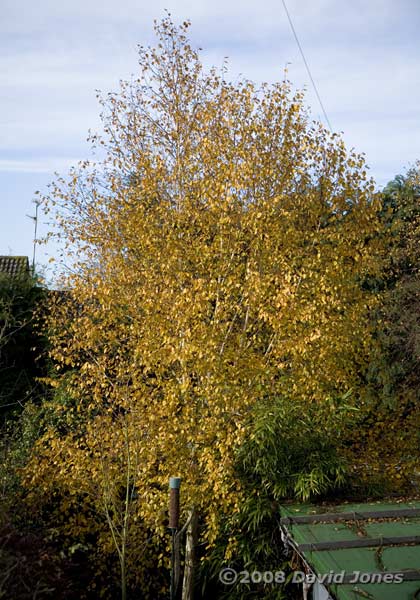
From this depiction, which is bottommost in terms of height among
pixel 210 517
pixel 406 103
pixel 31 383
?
pixel 210 517

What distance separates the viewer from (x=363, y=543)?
4484 mm

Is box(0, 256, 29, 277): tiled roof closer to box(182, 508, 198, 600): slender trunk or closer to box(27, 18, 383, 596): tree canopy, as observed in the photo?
box(27, 18, 383, 596): tree canopy

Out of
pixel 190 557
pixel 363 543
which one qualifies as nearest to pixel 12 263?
pixel 190 557

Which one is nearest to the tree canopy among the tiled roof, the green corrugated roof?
the green corrugated roof

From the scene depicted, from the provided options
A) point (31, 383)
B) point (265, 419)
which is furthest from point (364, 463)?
point (31, 383)

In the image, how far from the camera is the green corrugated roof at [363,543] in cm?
390

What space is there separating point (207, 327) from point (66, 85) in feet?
10.7

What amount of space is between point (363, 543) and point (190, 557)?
9.13 feet

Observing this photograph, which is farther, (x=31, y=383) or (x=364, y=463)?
(x=31, y=383)

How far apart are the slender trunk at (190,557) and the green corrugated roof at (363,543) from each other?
148cm

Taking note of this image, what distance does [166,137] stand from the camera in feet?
25.1

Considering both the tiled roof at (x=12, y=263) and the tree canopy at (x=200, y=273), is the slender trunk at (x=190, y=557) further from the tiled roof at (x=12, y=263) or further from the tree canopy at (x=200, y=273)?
the tiled roof at (x=12, y=263)

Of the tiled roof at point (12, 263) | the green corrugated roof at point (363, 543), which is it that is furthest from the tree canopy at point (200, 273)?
the tiled roof at point (12, 263)

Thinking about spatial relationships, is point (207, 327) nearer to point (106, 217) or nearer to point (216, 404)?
point (216, 404)
